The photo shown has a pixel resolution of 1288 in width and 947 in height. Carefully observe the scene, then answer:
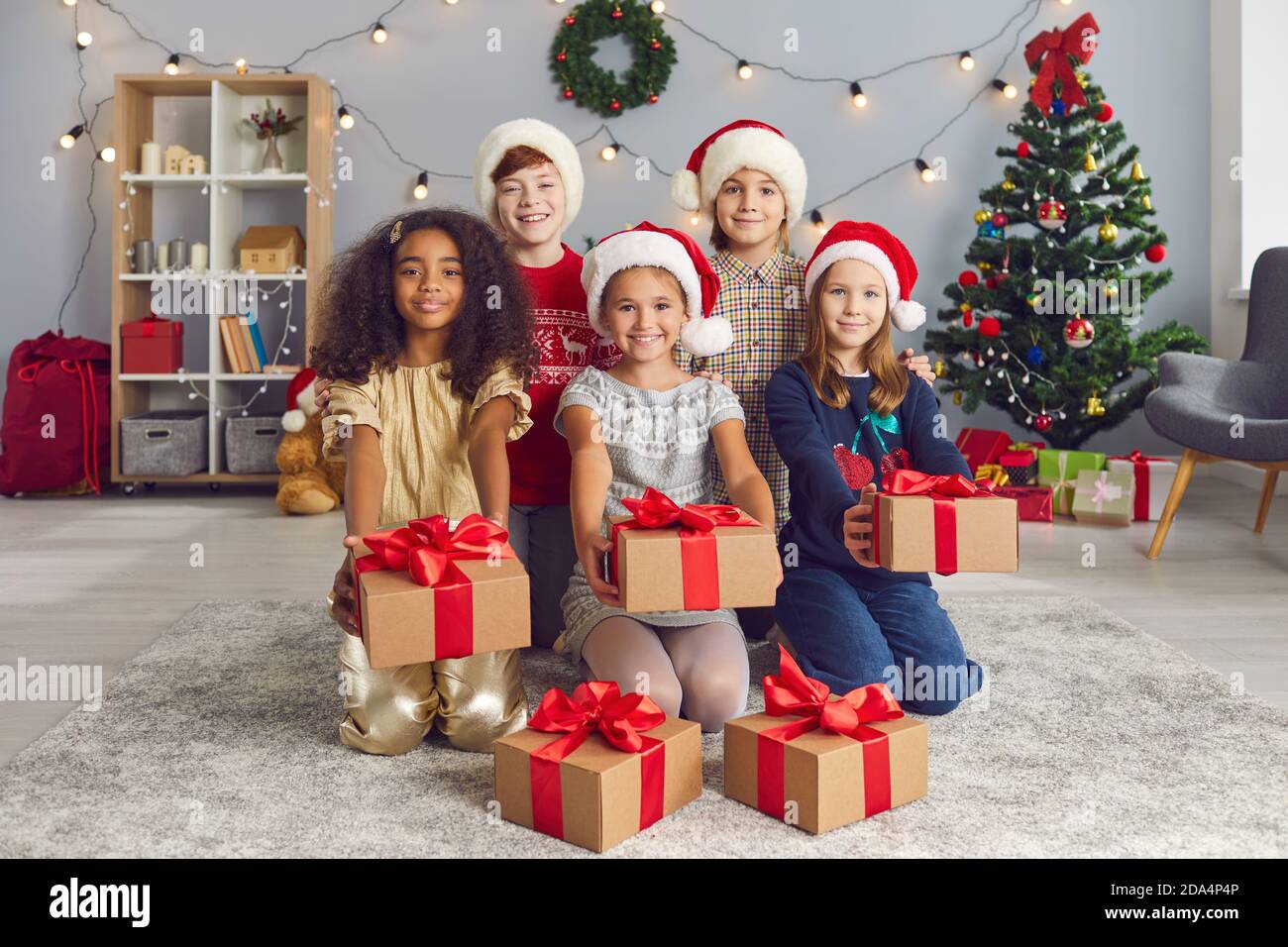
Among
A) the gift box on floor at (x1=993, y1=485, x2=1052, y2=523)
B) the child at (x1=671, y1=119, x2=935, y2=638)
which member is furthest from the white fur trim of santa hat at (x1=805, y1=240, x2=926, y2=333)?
the gift box on floor at (x1=993, y1=485, x2=1052, y2=523)

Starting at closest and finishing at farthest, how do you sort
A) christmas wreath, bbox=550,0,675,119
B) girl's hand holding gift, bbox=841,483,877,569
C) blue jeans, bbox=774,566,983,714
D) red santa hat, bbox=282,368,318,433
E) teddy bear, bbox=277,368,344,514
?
girl's hand holding gift, bbox=841,483,877,569
blue jeans, bbox=774,566,983,714
teddy bear, bbox=277,368,344,514
red santa hat, bbox=282,368,318,433
christmas wreath, bbox=550,0,675,119

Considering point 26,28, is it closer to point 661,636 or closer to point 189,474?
point 189,474

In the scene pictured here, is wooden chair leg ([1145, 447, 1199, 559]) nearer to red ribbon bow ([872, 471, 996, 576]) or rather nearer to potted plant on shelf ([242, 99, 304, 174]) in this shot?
red ribbon bow ([872, 471, 996, 576])

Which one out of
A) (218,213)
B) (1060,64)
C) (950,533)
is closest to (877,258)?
(950,533)

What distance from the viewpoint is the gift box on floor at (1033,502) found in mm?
3965

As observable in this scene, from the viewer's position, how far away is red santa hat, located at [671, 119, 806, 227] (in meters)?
2.34

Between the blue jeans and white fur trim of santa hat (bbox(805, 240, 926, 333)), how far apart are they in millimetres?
487

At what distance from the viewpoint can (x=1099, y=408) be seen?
164 inches

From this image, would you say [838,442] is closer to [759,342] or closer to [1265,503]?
[759,342]

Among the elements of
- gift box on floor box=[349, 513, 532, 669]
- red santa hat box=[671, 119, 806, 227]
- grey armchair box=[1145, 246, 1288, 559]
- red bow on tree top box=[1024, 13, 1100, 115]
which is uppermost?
red bow on tree top box=[1024, 13, 1100, 115]

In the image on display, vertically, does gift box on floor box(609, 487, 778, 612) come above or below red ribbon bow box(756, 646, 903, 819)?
above

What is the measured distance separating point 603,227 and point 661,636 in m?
3.20

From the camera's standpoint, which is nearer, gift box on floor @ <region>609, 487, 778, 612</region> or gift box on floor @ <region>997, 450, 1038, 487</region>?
gift box on floor @ <region>609, 487, 778, 612</region>
